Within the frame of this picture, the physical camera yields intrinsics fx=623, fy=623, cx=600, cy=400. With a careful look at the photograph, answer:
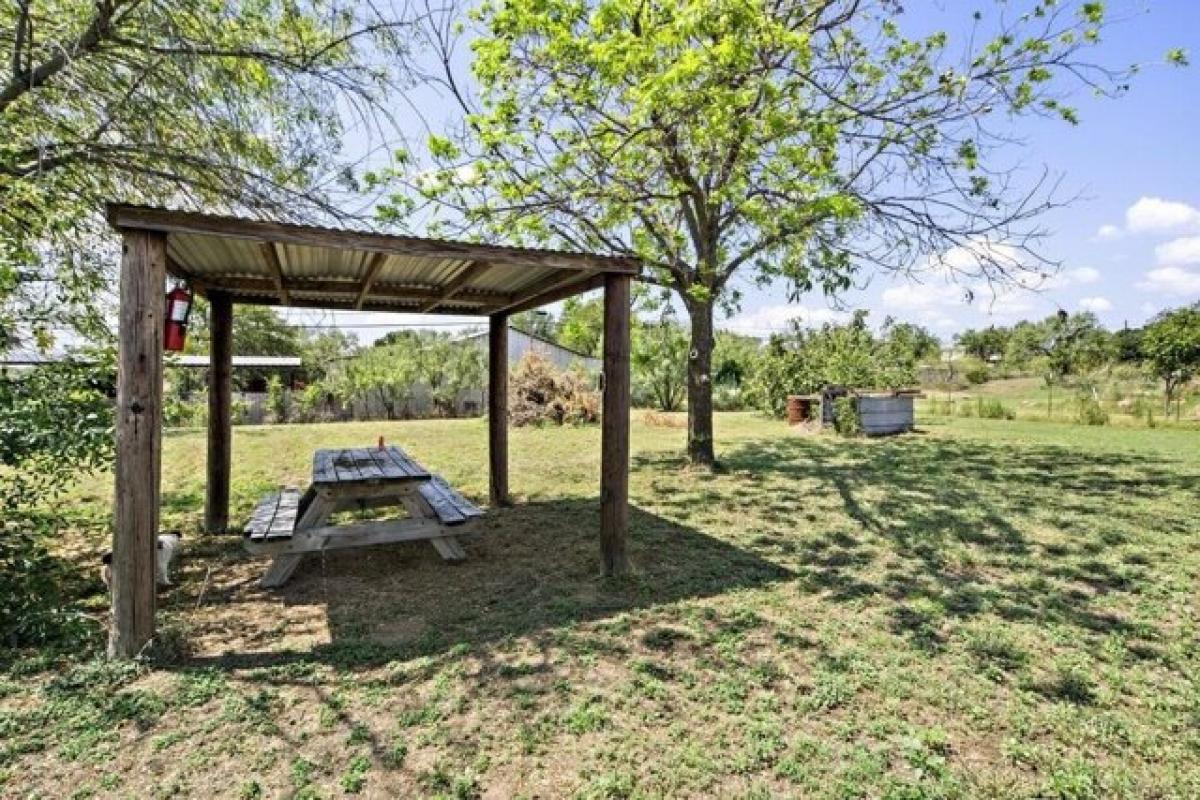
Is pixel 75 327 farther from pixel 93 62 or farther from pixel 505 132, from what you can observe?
pixel 505 132

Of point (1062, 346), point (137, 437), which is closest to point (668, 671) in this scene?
point (137, 437)

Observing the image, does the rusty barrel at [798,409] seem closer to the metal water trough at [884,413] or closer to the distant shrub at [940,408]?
the metal water trough at [884,413]

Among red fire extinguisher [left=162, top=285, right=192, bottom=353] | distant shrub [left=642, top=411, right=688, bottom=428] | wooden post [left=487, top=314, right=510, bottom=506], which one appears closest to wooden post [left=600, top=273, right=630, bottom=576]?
red fire extinguisher [left=162, top=285, right=192, bottom=353]

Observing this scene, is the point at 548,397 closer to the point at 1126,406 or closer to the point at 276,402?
the point at 276,402

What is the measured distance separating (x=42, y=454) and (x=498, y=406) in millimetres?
3628

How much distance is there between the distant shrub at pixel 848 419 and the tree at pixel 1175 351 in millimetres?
10169

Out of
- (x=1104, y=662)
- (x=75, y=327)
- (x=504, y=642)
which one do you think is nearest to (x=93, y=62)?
(x=75, y=327)

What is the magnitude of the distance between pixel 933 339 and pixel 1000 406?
31.1 meters

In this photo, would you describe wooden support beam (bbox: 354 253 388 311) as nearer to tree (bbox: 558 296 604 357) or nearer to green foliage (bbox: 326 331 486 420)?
tree (bbox: 558 296 604 357)

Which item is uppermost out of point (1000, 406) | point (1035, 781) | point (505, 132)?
point (505, 132)

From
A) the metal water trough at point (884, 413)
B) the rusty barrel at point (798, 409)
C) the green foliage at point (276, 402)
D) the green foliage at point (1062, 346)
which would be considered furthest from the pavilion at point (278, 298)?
the green foliage at point (1062, 346)

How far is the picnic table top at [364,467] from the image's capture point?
4.12 metres

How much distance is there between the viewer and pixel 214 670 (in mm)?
2863

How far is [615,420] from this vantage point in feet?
13.5
